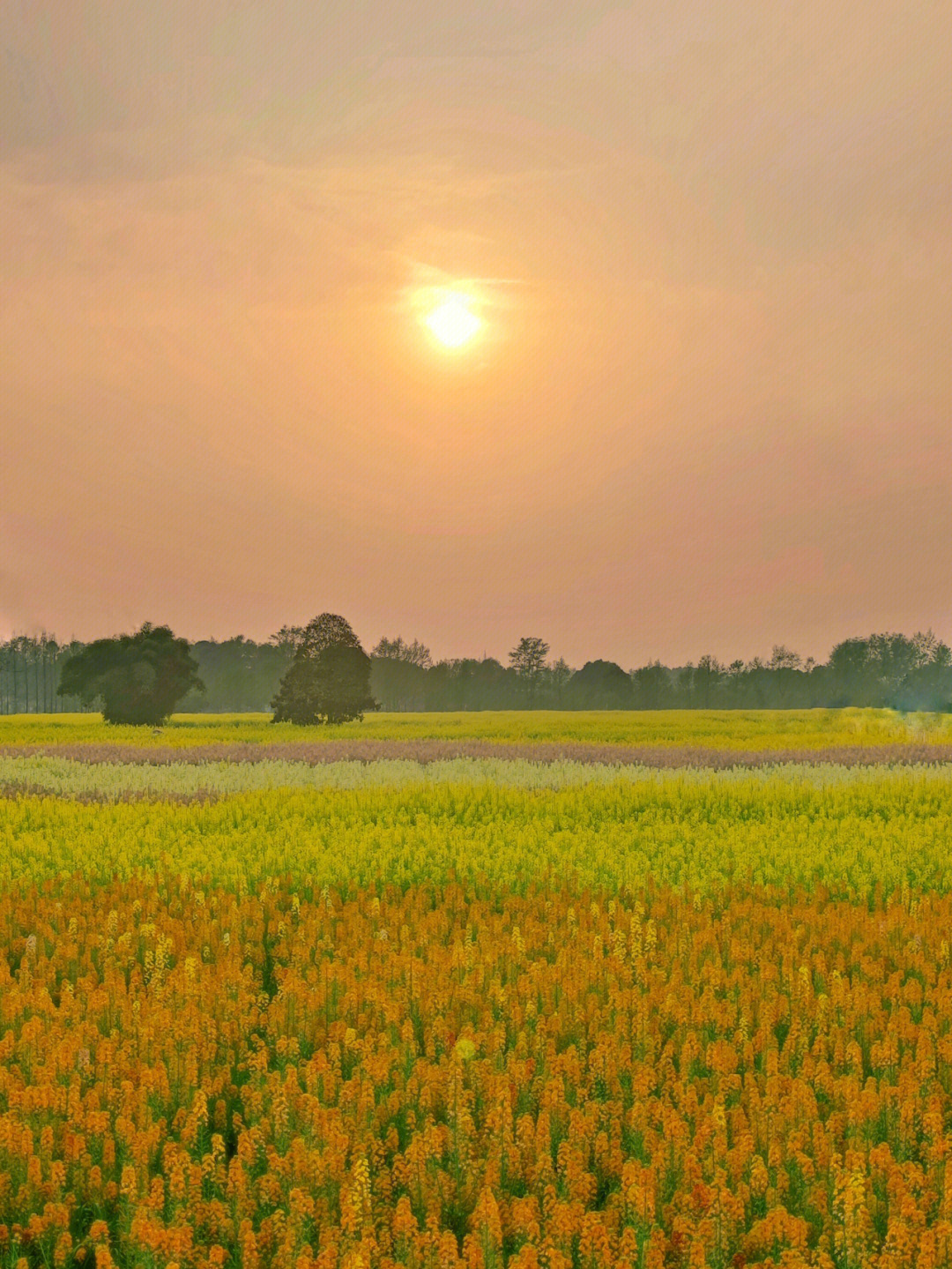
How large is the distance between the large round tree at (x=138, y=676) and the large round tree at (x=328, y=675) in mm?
8779

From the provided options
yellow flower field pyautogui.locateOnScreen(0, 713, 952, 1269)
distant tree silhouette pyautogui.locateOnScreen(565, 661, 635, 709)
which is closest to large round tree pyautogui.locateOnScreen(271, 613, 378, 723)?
yellow flower field pyautogui.locateOnScreen(0, 713, 952, 1269)

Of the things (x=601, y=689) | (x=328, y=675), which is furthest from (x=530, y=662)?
(x=328, y=675)

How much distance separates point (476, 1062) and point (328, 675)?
50.6 metres

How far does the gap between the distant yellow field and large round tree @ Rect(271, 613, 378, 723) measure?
1.48 m

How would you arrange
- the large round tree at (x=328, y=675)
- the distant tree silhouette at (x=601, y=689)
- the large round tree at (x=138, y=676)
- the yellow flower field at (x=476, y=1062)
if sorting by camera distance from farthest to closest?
the distant tree silhouette at (x=601, y=689) → the large round tree at (x=138, y=676) → the large round tree at (x=328, y=675) → the yellow flower field at (x=476, y=1062)

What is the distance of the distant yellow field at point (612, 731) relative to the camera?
42.6 metres

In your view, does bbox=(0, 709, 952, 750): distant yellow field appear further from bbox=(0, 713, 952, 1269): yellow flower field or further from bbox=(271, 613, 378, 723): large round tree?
bbox=(0, 713, 952, 1269): yellow flower field

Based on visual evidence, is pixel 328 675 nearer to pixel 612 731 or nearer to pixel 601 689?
pixel 612 731

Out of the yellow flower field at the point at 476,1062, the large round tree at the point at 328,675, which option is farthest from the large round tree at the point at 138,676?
the yellow flower field at the point at 476,1062

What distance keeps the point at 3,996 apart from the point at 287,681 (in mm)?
50404

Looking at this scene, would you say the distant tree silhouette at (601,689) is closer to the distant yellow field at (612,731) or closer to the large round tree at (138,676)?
the distant yellow field at (612,731)

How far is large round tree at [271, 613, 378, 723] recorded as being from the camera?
182 feet

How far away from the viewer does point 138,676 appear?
61688 mm

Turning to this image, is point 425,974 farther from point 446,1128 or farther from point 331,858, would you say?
point 331,858
